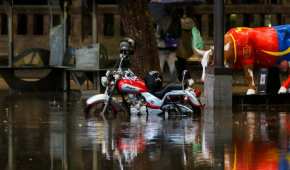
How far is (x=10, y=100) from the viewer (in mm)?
21000

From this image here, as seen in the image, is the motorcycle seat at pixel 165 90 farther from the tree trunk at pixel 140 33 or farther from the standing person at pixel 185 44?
the standing person at pixel 185 44

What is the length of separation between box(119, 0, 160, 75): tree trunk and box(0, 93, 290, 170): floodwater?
3062 millimetres

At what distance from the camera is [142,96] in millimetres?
17234

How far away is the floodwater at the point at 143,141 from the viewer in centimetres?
1152

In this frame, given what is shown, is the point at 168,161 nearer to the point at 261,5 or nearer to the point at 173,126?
the point at 173,126

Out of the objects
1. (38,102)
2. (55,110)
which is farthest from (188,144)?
(38,102)

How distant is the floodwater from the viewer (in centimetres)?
1152

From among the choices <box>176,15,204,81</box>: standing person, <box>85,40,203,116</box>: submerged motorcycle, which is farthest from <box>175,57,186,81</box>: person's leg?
<box>85,40,203,116</box>: submerged motorcycle

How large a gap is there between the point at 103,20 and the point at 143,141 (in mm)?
17327

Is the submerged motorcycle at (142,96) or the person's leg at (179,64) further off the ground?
the person's leg at (179,64)

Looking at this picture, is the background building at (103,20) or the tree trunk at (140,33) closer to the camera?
the tree trunk at (140,33)

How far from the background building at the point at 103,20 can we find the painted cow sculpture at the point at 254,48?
8.73 meters

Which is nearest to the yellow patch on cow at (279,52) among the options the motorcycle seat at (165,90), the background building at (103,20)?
the motorcycle seat at (165,90)

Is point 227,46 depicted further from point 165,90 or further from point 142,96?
point 142,96
